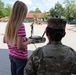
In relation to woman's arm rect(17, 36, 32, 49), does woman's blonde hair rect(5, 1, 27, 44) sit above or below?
above

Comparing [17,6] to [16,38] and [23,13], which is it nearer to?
[23,13]

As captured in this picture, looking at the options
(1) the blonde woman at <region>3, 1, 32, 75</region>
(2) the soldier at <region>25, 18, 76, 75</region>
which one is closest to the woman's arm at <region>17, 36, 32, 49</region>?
(1) the blonde woman at <region>3, 1, 32, 75</region>

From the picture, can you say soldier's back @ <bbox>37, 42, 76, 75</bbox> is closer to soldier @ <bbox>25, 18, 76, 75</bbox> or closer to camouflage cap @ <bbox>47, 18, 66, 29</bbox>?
soldier @ <bbox>25, 18, 76, 75</bbox>

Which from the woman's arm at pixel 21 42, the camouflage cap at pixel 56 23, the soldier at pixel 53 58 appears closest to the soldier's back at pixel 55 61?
the soldier at pixel 53 58

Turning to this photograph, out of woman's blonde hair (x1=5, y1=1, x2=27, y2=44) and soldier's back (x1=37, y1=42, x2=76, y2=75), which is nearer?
soldier's back (x1=37, y1=42, x2=76, y2=75)

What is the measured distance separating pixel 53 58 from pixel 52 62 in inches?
1.2

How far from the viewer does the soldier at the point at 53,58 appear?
191 cm

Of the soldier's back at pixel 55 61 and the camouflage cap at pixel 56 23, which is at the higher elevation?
the camouflage cap at pixel 56 23

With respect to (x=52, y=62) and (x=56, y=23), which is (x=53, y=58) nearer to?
(x=52, y=62)

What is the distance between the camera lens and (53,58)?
6.31ft

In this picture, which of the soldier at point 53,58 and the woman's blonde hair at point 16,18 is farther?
the woman's blonde hair at point 16,18

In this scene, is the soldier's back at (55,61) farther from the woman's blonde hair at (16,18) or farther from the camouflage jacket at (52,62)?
the woman's blonde hair at (16,18)

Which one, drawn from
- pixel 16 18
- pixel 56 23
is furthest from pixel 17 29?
pixel 56 23

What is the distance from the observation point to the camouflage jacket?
1911 millimetres
